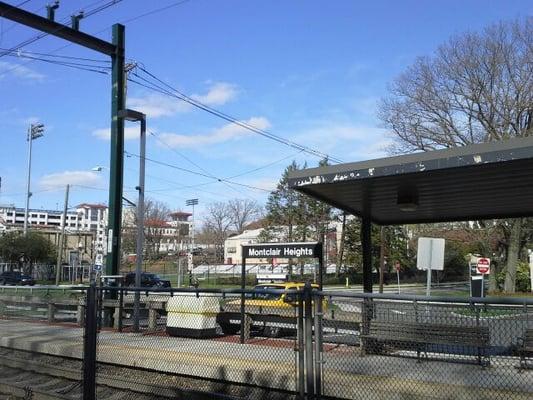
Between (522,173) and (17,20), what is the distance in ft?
39.1

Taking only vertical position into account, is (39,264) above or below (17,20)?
below

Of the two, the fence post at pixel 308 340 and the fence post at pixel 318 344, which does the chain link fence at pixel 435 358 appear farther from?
the fence post at pixel 308 340

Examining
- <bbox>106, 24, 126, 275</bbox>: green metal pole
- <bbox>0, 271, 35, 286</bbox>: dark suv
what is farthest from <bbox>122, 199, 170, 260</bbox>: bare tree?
<bbox>106, 24, 126, 275</bbox>: green metal pole

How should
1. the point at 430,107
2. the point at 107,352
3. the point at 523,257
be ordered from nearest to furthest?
the point at 107,352
the point at 430,107
the point at 523,257

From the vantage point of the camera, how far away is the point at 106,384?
889 centimetres

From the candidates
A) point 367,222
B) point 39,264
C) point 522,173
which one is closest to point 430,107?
point 367,222

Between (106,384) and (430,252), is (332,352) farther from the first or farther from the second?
(430,252)

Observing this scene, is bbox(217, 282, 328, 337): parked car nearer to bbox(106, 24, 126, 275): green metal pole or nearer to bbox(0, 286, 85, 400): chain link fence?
bbox(0, 286, 85, 400): chain link fence

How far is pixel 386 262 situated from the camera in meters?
77.2

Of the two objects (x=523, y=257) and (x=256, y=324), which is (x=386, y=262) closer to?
(x=523, y=257)

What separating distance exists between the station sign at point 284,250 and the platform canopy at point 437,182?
3.27 feet

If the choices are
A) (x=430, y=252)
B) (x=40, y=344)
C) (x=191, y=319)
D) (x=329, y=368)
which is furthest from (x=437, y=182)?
(x=430, y=252)

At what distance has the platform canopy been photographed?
736cm

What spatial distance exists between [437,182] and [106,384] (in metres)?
5.79
